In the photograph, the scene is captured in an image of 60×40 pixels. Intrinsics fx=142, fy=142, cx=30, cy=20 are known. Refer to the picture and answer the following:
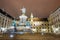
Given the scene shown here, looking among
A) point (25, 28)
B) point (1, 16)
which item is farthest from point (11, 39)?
point (1, 16)

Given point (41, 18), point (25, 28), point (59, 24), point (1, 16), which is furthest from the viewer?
point (41, 18)

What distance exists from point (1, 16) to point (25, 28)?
981 inches

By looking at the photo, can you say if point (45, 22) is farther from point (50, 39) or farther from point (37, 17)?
point (50, 39)

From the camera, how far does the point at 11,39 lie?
40.2ft

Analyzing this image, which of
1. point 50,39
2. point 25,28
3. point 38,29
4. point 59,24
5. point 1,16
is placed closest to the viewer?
point 50,39

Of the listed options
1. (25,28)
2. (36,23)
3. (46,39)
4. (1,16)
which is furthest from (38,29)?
(46,39)

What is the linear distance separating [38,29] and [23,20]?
30.7m

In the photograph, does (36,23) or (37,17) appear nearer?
(36,23)

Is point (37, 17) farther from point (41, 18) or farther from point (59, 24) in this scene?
point (59, 24)

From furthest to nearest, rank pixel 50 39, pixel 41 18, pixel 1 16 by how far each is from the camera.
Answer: pixel 41 18, pixel 1 16, pixel 50 39

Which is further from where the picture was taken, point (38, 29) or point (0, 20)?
point (38, 29)

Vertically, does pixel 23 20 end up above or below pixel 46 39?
above

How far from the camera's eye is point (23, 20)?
5378 centimetres

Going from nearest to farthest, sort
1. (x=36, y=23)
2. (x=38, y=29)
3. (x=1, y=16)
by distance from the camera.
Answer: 1. (x=1, y=16)
2. (x=38, y=29)
3. (x=36, y=23)
